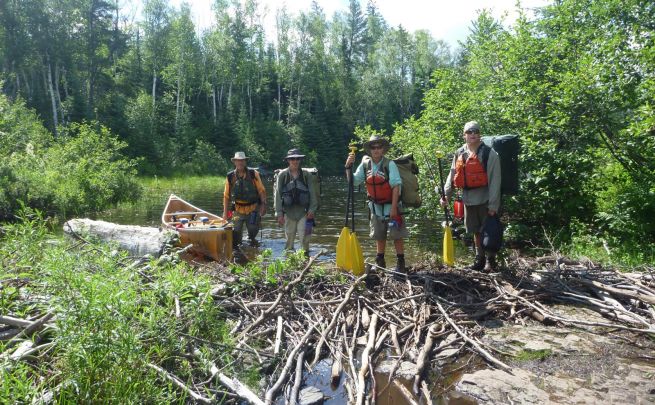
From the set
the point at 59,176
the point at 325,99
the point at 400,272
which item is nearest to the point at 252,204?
the point at 400,272

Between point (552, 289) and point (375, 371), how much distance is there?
9.58ft

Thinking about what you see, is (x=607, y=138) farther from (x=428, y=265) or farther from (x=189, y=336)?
(x=189, y=336)

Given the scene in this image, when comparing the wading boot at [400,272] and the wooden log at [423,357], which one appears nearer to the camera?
the wooden log at [423,357]

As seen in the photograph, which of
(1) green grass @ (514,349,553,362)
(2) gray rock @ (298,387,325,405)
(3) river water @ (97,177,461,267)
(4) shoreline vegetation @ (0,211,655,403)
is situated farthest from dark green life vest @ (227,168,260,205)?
(1) green grass @ (514,349,553,362)

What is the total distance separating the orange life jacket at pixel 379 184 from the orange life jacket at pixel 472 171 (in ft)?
3.51

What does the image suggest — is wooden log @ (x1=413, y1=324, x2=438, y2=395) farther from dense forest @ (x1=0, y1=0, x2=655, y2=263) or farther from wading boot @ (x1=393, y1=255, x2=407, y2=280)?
dense forest @ (x1=0, y1=0, x2=655, y2=263)

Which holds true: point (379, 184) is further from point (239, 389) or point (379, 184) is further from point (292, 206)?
point (239, 389)

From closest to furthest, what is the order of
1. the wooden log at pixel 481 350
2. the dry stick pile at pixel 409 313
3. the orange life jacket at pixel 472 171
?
1. the wooden log at pixel 481 350
2. the dry stick pile at pixel 409 313
3. the orange life jacket at pixel 472 171

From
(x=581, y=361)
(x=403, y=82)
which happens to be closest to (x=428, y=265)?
(x=581, y=361)

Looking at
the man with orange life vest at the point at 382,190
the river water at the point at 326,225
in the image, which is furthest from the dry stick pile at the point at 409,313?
the river water at the point at 326,225

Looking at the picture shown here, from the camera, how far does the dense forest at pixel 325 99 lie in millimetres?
8961

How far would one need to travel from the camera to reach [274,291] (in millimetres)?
5617

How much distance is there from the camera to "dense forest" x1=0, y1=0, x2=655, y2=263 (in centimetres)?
896

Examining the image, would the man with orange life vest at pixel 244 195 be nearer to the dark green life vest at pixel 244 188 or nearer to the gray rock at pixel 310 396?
the dark green life vest at pixel 244 188
